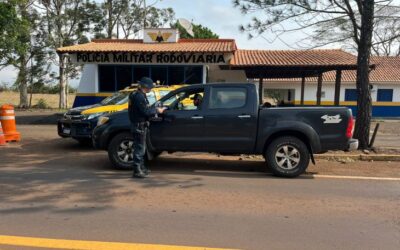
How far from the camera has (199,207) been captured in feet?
19.7

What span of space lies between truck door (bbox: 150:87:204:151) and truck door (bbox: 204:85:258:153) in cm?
18

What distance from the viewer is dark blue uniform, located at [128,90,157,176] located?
26.2 ft

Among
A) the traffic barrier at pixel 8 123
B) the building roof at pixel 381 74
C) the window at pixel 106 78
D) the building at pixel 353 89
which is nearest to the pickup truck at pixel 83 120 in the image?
the traffic barrier at pixel 8 123

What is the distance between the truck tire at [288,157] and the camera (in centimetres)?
818

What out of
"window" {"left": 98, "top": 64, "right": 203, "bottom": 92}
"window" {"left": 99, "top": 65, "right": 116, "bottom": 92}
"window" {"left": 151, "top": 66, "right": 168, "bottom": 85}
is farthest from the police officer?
"window" {"left": 99, "top": 65, "right": 116, "bottom": 92}

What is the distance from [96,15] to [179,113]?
108 ft

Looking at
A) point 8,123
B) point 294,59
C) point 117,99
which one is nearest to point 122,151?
point 117,99

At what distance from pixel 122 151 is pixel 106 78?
14.8m

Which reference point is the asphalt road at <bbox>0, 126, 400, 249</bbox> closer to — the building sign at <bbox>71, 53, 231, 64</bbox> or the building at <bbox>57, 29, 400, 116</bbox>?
the building at <bbox>57, 29, 400, 116</bbox>

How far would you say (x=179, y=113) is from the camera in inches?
338

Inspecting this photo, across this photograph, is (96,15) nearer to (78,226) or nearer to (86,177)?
(86,177)

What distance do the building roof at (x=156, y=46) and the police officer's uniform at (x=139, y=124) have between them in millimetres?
13428

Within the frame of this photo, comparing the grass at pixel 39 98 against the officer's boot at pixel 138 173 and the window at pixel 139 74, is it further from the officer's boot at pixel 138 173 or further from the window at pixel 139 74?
the officer's boot at pixel 138 173

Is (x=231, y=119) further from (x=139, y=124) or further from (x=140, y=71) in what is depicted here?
(x=140, y=71)
